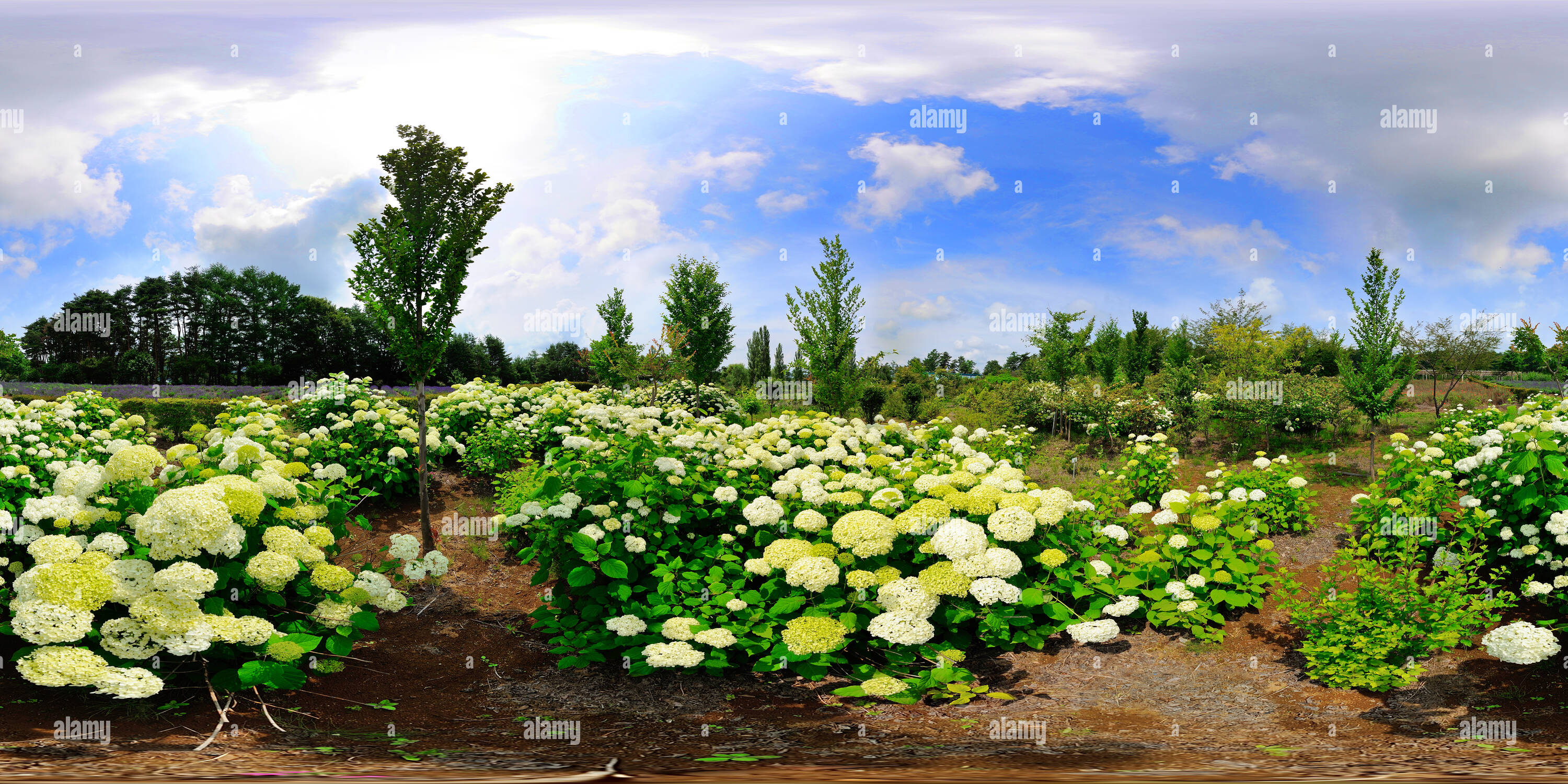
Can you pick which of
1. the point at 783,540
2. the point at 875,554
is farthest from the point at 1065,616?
the point at 783,540

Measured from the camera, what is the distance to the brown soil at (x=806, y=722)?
3.42 meters

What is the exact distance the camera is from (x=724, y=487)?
6145 millimetres

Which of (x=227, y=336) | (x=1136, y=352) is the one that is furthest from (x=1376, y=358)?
(x=227, y=336)

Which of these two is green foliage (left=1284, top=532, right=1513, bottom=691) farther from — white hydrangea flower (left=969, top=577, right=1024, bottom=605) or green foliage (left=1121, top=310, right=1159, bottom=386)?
green foliage (left=1121, top=310, right=1159, bottom=386)

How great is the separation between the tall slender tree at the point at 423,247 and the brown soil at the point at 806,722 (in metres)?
2.81

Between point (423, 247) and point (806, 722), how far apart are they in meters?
6.05

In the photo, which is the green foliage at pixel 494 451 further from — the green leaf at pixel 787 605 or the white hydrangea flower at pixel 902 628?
the white hydrangea flower at pixel 902 628

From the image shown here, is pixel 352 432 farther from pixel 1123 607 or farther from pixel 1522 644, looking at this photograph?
pixel 1522 644

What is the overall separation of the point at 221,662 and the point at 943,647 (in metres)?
4.57

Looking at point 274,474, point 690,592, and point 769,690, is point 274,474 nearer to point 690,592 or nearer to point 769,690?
point 690,592

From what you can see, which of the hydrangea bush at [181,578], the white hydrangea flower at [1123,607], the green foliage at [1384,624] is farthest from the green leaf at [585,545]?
the green foliage at [1384,624]

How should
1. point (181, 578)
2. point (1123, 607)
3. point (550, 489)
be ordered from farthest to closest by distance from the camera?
point (550, 489), point (1123, 607), point (181, 578)

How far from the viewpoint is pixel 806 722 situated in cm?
455

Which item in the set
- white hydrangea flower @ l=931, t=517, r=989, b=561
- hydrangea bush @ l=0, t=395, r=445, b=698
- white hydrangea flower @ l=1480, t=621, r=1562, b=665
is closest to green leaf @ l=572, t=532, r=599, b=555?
hydrangea bush @ l=0, t=395, r=445, b=698
